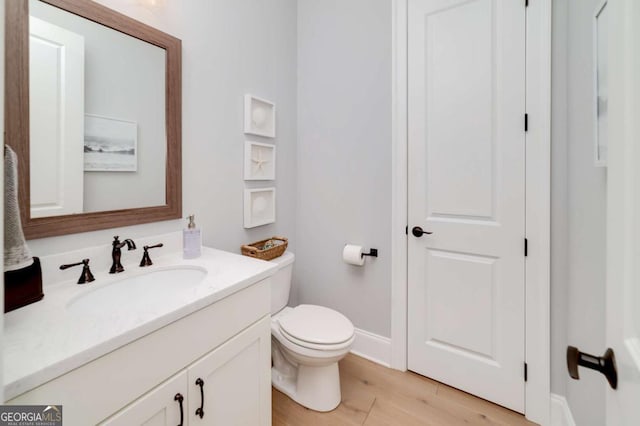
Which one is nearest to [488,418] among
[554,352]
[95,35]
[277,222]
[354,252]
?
[554,352]

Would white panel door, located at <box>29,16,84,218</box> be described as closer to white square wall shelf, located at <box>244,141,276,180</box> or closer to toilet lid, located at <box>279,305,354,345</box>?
white square wall shelf, located at <box>244,141,276,180</box>

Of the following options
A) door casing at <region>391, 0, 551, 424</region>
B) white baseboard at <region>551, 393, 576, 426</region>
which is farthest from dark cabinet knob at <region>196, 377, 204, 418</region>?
white baseboard at <region>551, 393, 576, 426</region>

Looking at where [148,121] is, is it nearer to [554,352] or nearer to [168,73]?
[168,73]

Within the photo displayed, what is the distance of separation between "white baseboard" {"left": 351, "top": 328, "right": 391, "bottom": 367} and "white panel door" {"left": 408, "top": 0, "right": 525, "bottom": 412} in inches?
6.2

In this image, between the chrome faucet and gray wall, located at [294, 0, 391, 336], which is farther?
gray wall, located at [294, 0, 391, 336]

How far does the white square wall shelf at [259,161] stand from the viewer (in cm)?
174

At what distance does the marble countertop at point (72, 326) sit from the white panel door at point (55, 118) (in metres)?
0.30

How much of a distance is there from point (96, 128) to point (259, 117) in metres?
0.89

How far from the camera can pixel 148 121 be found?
1.30 meters

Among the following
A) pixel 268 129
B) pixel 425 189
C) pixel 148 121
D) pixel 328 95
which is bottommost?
pixel 425 189

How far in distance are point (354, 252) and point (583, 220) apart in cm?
116

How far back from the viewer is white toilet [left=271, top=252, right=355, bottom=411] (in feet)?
4.67

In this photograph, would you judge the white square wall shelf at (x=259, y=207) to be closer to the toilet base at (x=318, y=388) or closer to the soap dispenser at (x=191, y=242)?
the soap dispenser at (x=191, y=242)

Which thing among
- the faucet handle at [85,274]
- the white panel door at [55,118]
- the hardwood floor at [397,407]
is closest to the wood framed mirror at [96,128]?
the white panel door at [55,118]
